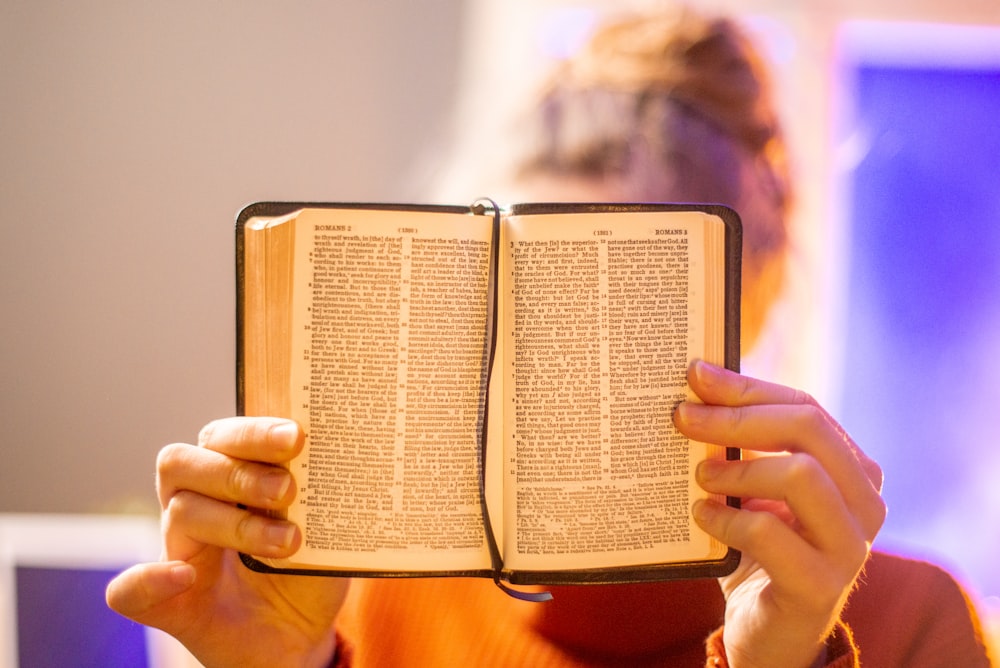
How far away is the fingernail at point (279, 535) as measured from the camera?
0.50m

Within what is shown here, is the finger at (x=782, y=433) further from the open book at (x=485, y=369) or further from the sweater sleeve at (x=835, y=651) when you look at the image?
the sweater sleeve at (x=835, y=651)

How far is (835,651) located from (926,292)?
0.75 meters

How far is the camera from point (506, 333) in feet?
1.67

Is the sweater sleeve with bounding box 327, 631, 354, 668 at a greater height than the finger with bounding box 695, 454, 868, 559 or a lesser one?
lesser

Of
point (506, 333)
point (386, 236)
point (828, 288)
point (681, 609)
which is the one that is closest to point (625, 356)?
point (506, 333)

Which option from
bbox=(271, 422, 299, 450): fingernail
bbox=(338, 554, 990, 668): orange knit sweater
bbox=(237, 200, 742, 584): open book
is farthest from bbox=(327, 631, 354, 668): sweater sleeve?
bbox=(271, 422, 299, 450): fingernail

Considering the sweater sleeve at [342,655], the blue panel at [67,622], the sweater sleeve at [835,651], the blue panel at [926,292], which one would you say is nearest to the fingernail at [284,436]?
the sweater sleeve at [342,655]

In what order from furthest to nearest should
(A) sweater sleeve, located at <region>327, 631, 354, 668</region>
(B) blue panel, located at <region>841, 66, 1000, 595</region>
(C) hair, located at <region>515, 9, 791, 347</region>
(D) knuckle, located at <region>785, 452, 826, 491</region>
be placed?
(B) blue panel, located at <region>841, 66, 1000, 595</region> → (C) hair, located at <region>515, 9, 791, 347</region> → (A) sweater sleeve, located at <region>327, 631, 354, 668</region> → (D) knuckle, located at <region>785, 452, 826, 491</region>

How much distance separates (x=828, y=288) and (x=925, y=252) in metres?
0.17

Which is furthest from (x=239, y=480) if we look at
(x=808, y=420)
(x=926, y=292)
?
(x=926, y=292)

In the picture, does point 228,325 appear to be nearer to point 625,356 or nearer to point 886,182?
point 625,356

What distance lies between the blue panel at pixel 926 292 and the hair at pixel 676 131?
238 mm

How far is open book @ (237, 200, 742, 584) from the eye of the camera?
506mm

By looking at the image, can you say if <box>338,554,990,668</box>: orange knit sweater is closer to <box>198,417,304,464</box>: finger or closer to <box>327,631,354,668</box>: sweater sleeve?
<box>327,631,354,668</box>: sweater sleeve
